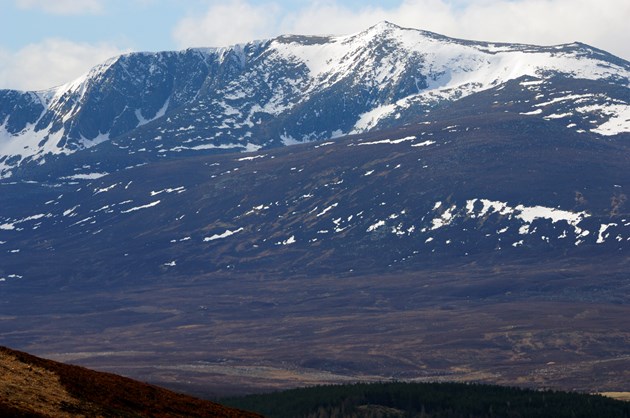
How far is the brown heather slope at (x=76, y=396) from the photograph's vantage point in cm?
3969

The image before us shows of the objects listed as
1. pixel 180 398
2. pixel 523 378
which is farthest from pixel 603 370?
pixel 180 398

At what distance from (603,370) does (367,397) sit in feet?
289

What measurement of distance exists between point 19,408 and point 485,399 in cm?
7998

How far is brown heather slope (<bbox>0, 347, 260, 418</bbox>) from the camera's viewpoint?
39.7m

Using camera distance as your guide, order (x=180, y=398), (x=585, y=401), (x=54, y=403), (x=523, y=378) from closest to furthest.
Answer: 1. (x=54, y=403)
2. (x=180, y=398)
3. (x=585, y=401)
4. (x=523, y=378)

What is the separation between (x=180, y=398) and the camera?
5150cm

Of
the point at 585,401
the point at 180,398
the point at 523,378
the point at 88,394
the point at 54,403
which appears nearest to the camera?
the point at 54,403

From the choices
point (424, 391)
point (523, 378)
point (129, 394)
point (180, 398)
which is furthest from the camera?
point (523, 378)

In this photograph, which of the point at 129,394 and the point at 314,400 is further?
the point at 314,400

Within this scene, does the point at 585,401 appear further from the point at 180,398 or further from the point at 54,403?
the point at 54,403

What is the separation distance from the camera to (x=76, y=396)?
142 feet

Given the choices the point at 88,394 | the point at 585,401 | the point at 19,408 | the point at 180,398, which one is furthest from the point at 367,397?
the point at 19,408

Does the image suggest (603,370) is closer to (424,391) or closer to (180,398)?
(424,391)

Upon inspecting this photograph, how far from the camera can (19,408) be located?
37.3 metres
